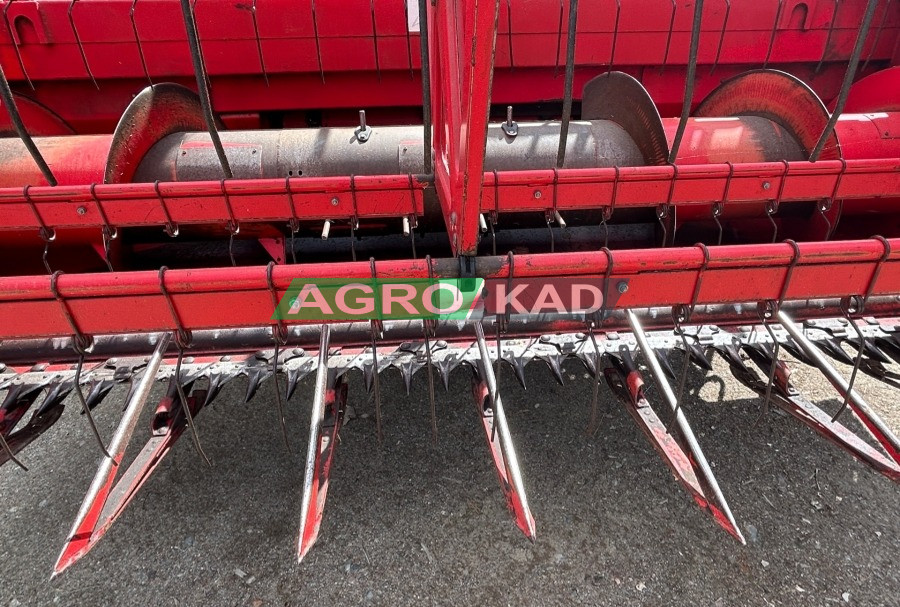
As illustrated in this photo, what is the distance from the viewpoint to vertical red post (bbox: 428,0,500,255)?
971 mm

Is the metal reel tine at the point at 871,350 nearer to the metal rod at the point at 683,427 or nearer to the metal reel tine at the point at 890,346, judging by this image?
the metal reel tine at the point at 890,346

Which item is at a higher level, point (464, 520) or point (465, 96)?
point (465, 96)

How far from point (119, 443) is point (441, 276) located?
1.07 metres

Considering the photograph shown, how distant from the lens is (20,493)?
1885 millimetres

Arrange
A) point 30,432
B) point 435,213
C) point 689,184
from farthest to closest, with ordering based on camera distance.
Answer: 1. point 435,213
2. point 689,184
3. point 30,432

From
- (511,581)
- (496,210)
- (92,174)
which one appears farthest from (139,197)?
(511,581)

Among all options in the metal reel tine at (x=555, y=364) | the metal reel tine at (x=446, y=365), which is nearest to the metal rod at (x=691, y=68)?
the metal reel tine at (x=555, y=364)

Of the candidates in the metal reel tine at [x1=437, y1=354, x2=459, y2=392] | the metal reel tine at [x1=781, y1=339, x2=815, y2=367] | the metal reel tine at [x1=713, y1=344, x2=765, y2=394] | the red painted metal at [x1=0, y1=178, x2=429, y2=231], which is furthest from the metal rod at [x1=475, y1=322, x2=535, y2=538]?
the metal reel tine at [x1=781, y1=339, x2=815, y2=367]

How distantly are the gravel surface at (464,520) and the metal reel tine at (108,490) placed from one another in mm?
445

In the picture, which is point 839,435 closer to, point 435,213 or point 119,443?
point 435,213

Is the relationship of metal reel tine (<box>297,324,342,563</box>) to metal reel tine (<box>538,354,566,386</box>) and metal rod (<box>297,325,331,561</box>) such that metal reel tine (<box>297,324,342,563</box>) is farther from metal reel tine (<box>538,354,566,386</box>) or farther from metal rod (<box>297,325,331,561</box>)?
metal reel tine (<box>538,354,566,386</box>)

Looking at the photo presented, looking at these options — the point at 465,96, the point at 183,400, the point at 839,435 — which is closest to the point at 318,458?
the point at 183,400

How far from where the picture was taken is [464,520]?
1.78 meters

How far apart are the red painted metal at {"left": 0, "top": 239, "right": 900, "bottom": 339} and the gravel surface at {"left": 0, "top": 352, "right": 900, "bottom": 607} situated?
0.83m
